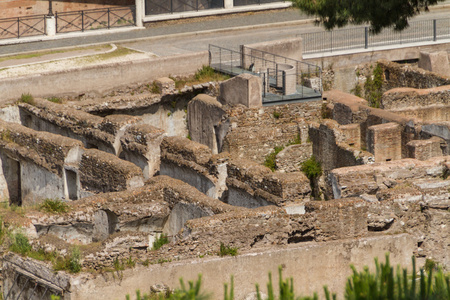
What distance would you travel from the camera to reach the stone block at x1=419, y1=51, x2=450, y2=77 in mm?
33125

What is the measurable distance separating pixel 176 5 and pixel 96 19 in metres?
2.88

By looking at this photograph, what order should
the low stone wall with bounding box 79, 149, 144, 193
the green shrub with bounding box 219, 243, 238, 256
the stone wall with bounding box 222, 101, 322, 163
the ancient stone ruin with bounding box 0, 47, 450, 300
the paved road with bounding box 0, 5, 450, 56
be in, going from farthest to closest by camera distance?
the paved road with bounding box 0, 5, 450, 56 < the stone wall with bounding box 222, 101, 322, 163 < the low stone wall with bounding box 79, 149, 144, 193 < the green shrub with bounding box 219, 243, 238, 256 < the ancient stone ruin with bounding box 0, 47, 450, 300

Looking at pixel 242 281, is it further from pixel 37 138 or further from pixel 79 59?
pixel 79 59

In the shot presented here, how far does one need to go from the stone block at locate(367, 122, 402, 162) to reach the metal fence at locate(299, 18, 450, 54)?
24.8ft

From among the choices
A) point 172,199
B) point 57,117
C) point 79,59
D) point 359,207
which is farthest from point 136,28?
point 359,207

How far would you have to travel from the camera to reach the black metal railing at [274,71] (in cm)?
3011

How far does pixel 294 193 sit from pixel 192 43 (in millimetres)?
13159

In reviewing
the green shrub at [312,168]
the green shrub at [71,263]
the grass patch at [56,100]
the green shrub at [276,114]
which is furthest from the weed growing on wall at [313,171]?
the green shrub at [71,263]

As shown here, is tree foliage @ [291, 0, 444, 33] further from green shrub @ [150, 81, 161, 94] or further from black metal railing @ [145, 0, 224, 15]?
black metal railing @ [145, 0, 224, 15]

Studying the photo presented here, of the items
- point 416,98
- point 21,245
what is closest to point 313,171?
point 416,98

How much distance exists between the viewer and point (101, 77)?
31516mm

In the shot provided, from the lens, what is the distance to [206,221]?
64.1 ft

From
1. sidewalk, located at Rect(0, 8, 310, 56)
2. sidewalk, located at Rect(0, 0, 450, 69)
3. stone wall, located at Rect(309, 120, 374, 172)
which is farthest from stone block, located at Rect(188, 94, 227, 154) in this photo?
sidewalk, located at Rect(0, 8, 310, 56)

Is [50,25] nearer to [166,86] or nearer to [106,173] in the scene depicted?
[166,86]
